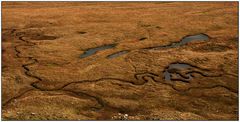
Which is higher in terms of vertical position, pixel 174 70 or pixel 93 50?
pixel 174 70

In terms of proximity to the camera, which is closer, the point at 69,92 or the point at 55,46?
the point at 69,92

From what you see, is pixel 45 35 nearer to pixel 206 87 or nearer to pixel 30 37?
pixel 30 37

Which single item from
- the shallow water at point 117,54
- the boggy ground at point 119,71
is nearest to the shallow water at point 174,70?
the boggy ground at point 119,71

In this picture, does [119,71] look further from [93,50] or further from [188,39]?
[188,39]

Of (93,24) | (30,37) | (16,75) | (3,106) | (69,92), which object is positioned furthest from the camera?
(93,24)

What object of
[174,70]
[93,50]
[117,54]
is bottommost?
[93,50]

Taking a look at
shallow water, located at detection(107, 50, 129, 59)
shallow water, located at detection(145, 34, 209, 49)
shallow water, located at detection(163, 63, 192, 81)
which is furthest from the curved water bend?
shallow water, located at detection(163, 63, 192, 81)

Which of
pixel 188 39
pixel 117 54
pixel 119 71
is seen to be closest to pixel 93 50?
pixel 117 54

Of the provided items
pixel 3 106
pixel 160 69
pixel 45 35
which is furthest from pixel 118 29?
pixel 3 106
